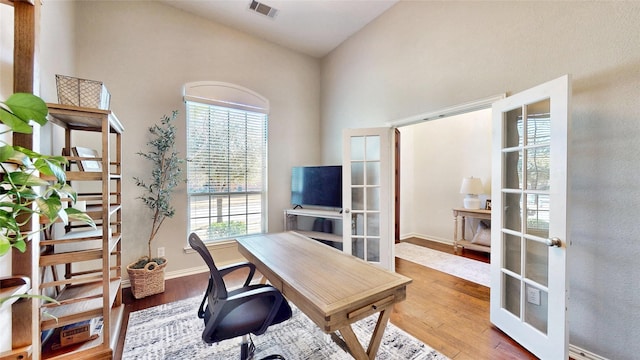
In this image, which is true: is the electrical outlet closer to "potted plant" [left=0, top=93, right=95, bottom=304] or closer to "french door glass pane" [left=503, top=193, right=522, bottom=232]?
"french door glass pane" [left=503, top=193, right=522, bottom=232]

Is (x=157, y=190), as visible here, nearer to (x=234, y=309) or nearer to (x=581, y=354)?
(x=234, y=309)

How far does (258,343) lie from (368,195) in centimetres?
208

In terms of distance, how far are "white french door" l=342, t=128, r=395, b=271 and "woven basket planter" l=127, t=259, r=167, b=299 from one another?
2224 mm

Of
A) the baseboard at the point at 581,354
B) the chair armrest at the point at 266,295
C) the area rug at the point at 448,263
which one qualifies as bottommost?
the area rug at the point at 448,263

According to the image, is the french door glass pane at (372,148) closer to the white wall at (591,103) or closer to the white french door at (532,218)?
the white wall at (591,103)

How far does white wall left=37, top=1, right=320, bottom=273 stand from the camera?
271 centimetres

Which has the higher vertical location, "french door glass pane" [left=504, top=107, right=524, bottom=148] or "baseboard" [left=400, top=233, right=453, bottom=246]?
"french door glass pane" [left=504, top=107, right=524, bottom=148]

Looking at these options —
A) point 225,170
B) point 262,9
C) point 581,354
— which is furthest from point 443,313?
point 262,9

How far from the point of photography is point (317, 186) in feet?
12.4

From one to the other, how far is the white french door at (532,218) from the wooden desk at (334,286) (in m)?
1.15

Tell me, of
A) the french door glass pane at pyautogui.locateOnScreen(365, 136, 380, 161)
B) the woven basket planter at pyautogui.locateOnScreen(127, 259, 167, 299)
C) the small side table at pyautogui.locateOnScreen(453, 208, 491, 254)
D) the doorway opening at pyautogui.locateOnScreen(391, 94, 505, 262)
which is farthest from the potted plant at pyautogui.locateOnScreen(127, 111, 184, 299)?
the small side table at pyautogui.locateOnScreen(453, 208, 491, 254)

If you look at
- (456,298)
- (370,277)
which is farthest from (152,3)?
(456,298)

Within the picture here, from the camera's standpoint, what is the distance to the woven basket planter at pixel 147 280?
257cm

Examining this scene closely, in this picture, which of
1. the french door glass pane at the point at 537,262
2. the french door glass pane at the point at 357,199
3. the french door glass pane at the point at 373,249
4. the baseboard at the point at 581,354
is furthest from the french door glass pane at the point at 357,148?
the baseboard at the point at 581,354
